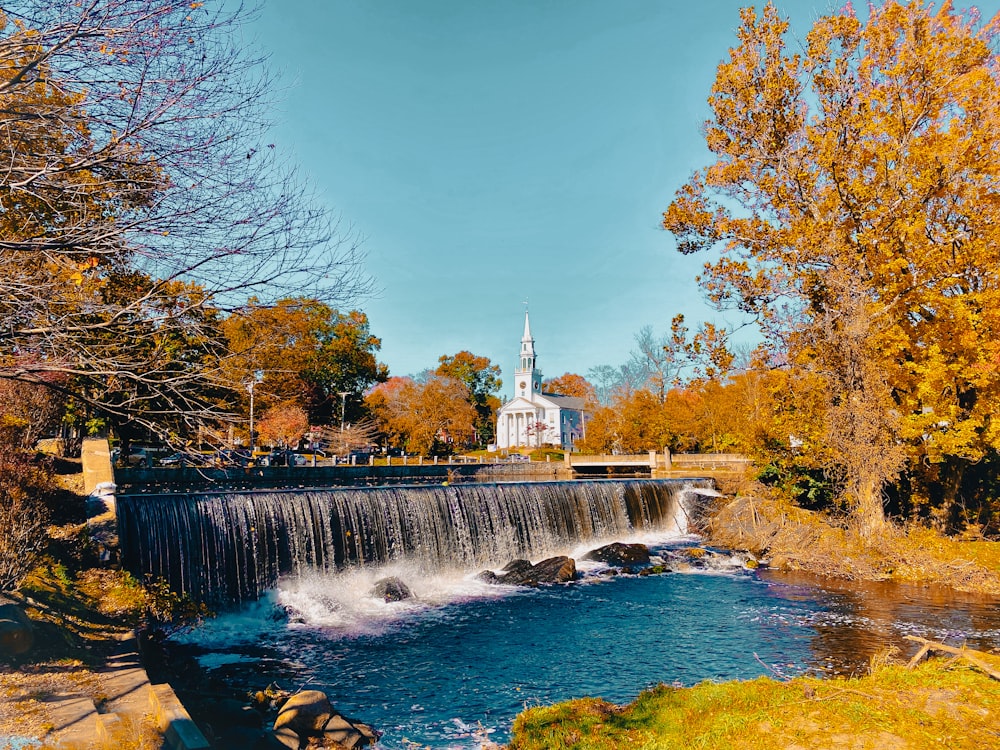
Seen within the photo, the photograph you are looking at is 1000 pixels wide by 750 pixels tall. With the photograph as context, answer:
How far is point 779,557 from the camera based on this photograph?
1906 centimetres

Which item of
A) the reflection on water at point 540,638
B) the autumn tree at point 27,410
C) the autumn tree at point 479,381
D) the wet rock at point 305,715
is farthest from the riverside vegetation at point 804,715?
the autumn tree at point 479,381

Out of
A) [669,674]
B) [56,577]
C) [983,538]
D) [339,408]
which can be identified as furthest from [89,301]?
[339,408]

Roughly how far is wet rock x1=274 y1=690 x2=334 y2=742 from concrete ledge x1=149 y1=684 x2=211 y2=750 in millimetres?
1985

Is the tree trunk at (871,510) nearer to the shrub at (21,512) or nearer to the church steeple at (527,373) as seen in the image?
the shrub at (21,512)

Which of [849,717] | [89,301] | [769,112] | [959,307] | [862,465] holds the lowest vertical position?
[849,717]

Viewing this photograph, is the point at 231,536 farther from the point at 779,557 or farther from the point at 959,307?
the point at 959,307

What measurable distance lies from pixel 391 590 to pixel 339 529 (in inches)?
93.2

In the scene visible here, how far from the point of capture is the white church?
296 ft

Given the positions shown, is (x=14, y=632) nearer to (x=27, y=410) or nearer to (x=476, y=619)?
(x=476, y=619)

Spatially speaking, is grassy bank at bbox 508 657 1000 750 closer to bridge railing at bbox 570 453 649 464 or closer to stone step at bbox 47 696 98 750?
stone step at bbox 47 696 98 750

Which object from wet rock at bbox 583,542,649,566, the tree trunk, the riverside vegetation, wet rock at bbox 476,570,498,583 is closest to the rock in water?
wet rock at bbox 476,570,498,583

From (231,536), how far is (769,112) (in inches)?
717

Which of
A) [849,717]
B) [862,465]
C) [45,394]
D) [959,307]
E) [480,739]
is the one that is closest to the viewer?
[849,717]

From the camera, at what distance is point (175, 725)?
550cm
